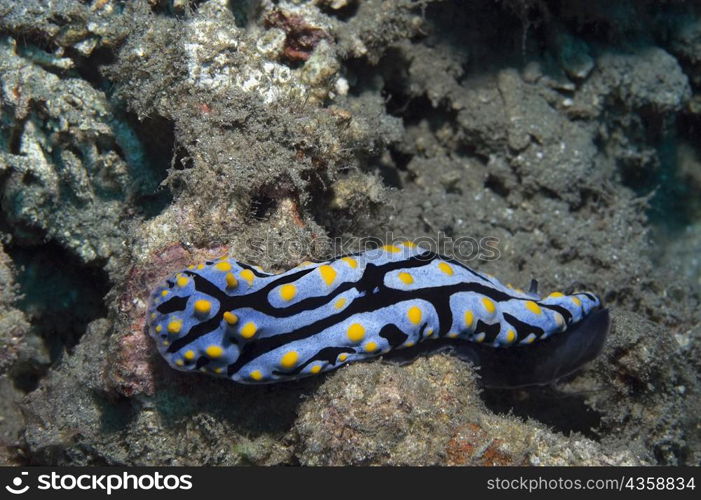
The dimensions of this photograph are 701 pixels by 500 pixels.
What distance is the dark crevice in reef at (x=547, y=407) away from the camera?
4801 mm

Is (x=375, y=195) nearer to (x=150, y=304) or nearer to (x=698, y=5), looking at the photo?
(x=150, y=304)

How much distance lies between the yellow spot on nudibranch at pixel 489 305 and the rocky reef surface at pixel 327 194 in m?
0.45

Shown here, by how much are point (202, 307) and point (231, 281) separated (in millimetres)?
243

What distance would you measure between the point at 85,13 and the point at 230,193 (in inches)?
82.5

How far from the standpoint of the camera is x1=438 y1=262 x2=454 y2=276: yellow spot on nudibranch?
3902 mm

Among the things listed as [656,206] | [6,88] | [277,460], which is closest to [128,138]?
[6,88]

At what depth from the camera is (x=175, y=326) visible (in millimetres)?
3309

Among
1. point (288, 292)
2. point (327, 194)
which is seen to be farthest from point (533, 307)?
point (288, 292)

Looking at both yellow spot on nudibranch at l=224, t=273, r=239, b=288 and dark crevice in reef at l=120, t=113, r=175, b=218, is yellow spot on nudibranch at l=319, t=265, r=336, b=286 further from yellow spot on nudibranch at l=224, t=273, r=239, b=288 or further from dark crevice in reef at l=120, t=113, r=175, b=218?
dark crevice in reef at l=120, t=113, r=175, b=218

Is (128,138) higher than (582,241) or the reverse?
higher

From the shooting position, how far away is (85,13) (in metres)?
4.28
